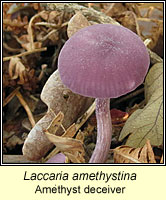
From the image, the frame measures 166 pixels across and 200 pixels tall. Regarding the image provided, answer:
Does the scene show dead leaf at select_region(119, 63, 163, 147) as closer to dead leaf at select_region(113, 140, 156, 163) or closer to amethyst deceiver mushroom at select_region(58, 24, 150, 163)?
dead leaf at select_region(113, 140, 156, 163)

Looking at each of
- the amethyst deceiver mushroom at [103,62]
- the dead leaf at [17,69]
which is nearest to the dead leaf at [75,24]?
the amethyst deceiver mushroom at [103,62]

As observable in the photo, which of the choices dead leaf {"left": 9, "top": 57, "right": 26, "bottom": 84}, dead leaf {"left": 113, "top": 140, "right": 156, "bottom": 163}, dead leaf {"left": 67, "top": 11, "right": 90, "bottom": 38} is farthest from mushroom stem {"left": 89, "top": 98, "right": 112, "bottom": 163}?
dead leaf {"left": 9, "top": 57, "right": 26, "bottom": 84}

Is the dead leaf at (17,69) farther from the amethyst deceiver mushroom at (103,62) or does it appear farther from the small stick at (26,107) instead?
the amethyst deceiver mushroom at (103,62)

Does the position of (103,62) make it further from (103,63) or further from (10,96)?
(10,96)

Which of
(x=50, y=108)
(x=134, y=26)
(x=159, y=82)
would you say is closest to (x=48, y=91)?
(x=50, y=108)

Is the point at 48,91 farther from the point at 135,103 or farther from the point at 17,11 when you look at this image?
the point at 17,11

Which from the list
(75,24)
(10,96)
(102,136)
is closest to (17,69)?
(10,96)
